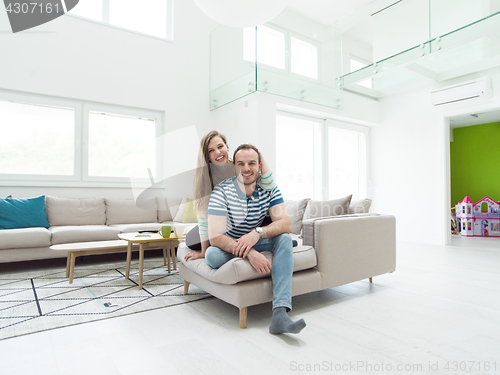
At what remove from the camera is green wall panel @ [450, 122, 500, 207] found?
6.64m

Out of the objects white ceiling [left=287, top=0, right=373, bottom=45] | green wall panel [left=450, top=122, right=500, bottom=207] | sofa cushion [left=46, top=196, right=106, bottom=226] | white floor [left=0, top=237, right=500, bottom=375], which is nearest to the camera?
white floor [left=0, top=237, right=500, bottom=375]

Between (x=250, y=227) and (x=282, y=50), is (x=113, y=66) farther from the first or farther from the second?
(x=250, y=227)

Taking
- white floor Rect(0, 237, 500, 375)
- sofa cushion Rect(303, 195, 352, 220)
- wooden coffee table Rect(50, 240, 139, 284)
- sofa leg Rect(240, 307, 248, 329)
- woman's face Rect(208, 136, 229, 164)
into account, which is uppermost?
woman's face Rect(208, 136, 229, 164)

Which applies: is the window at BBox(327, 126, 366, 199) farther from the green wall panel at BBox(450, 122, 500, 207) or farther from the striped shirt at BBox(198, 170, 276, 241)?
the striped shirt at BBox(198, 170, 276, 241)

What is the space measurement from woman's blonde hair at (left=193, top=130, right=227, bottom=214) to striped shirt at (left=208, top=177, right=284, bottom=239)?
0.28 feet

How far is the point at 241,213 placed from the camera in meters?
1.93

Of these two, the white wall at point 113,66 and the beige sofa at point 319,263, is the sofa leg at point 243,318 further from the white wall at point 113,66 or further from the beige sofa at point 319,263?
the white wall at point 113,66

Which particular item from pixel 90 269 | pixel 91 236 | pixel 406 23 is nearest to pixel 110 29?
pixel 91 236

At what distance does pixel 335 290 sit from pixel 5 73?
14.3 feet

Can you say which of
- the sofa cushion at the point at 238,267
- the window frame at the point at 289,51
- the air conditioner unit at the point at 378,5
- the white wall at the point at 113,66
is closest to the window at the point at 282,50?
the window frame at the point at 289,51

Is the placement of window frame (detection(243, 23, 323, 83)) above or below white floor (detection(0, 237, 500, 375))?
above

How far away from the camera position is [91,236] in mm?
3428

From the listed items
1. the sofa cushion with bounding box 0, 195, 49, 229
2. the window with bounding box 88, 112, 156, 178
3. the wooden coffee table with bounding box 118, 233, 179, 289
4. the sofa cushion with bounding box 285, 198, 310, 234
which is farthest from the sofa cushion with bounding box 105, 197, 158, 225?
the sofa cushion with bounding box 285, 198, 310, 234

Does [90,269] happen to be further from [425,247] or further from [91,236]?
[425,247]
